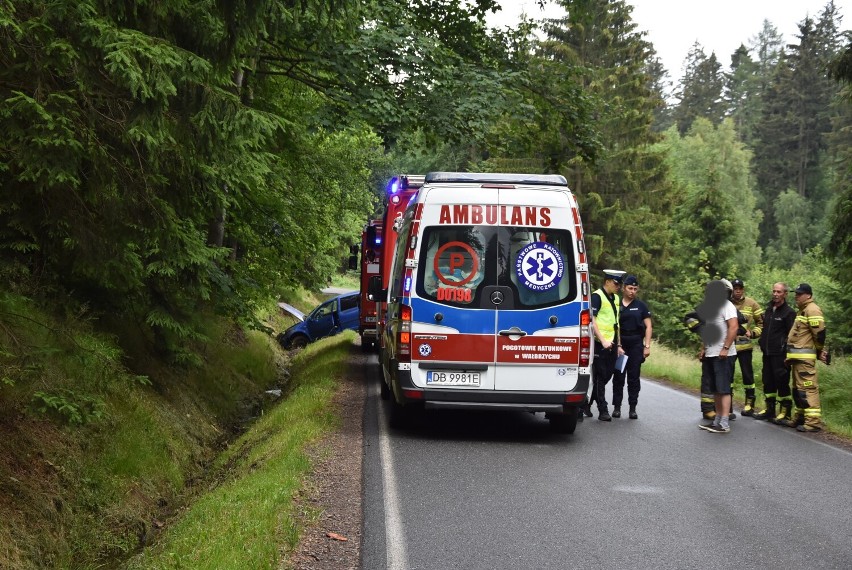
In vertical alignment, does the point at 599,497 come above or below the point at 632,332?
below

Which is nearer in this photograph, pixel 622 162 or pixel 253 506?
pixel 253 506

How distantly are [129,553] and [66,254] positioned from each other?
3.24 meters

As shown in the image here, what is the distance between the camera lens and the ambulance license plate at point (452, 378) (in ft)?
32.4

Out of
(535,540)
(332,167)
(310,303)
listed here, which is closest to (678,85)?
(310,303)

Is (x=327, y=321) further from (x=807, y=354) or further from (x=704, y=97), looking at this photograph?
(x=704, y=97)

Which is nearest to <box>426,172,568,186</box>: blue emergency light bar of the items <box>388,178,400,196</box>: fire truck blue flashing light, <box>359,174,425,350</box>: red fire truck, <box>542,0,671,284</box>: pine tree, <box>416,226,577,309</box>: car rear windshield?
<box>416,226,577,309</box>: car rear windshield

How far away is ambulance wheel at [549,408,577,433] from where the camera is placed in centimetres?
1048

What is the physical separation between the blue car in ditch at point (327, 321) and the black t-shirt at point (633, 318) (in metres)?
16.6

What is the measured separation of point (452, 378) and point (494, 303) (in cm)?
95

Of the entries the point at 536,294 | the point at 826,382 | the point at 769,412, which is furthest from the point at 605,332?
the point at 826,382

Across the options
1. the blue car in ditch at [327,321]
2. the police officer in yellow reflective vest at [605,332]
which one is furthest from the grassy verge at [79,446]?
the blue car in ditch at [327,321]

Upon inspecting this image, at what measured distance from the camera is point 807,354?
11.8 metres

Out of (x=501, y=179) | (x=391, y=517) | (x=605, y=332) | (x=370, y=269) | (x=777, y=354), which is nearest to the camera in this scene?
(x=391, y=517)

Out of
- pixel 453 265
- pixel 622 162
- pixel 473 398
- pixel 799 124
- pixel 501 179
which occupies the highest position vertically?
pixel 799 124
